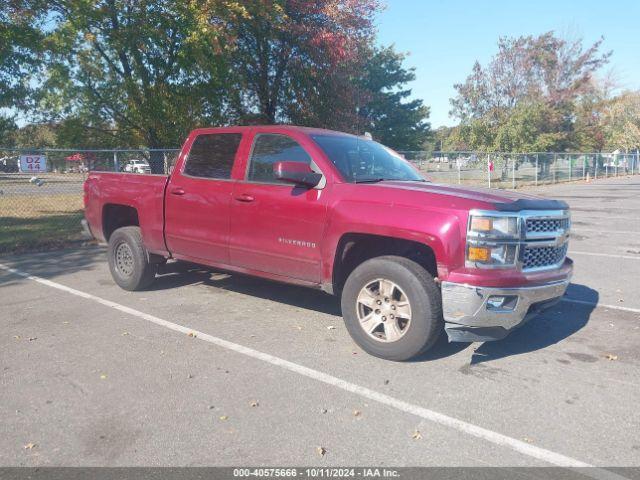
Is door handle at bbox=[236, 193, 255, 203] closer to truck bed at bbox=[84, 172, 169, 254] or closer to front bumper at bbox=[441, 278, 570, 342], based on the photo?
truck bed at bbox=[84, 172, 169, 254]

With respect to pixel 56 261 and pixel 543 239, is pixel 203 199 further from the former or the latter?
pixel 56 261

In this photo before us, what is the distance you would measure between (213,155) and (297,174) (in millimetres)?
1646

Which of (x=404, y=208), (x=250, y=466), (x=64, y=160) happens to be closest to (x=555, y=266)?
(x=404, y=208)

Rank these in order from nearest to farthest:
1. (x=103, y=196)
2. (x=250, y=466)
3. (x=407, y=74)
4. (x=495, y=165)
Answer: (x=250, y=466)
(x=103, y=196)
(x=495, y=165)
(x=407, y=74)

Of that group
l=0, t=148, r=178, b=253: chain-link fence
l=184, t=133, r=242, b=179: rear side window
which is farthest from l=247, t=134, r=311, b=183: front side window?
l=0, t=148, r=178, b=253: chain-link fence

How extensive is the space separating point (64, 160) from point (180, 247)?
7.76 meters

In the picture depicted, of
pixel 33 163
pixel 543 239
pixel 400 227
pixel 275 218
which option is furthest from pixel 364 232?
pixel 33 163

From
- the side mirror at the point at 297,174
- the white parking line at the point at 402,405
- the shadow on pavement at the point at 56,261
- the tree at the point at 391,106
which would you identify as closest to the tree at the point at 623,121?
the tree at the point at 391,106

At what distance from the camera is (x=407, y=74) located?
36.7 meters

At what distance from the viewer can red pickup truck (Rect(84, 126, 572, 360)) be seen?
402cm

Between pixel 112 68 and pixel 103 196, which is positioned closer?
pixel 103 196

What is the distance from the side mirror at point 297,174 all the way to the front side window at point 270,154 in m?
0.32

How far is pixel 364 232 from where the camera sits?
14.6ft

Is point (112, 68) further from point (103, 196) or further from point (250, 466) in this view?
point (250, 466)
